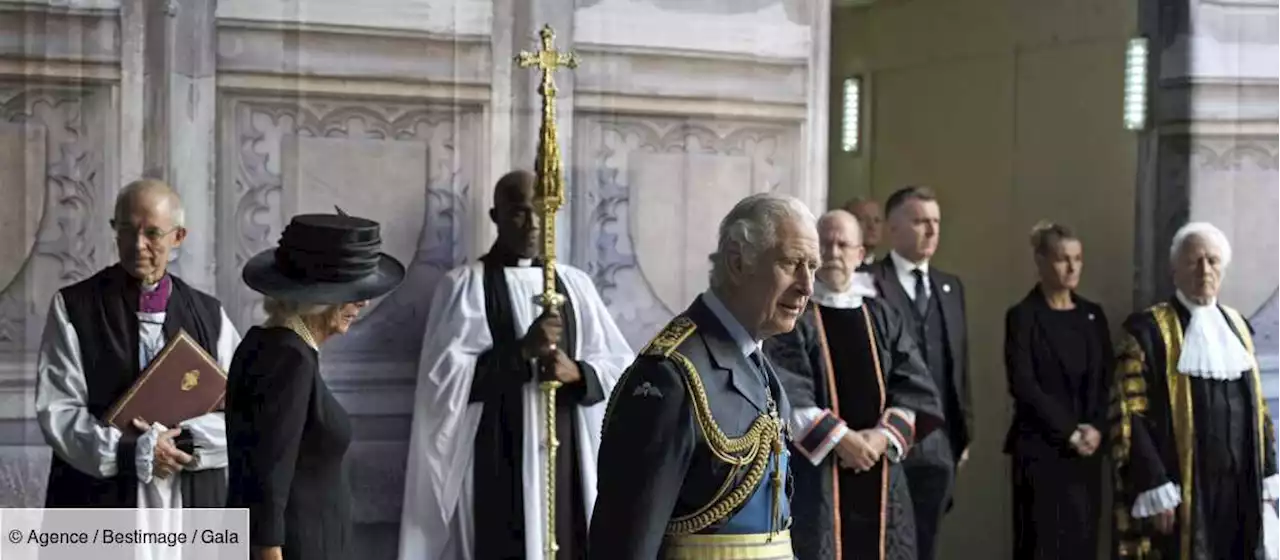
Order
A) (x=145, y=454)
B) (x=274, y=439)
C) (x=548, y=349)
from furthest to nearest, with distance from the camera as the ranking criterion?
(x=548, y=349)
(x=145, y=454)
(x=274, y=439)

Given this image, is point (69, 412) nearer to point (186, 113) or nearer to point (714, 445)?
point (186, 113)

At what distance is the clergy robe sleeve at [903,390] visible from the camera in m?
4.82

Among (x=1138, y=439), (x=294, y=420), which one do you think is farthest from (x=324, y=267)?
(x=1138, y=439)

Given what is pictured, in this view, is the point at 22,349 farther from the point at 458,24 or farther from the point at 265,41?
the point at 458,24

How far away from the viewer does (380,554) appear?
16.4 ft

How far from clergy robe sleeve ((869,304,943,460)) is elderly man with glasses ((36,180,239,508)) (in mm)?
1978

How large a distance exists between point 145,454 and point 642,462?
2070 mm

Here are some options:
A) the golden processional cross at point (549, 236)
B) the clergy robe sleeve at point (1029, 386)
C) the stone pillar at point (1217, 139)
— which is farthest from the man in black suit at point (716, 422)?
the stone pillar at point (1217, 139)

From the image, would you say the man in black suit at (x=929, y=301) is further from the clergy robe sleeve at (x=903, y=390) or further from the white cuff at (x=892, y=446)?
the white cuff at (x=892, y=446)

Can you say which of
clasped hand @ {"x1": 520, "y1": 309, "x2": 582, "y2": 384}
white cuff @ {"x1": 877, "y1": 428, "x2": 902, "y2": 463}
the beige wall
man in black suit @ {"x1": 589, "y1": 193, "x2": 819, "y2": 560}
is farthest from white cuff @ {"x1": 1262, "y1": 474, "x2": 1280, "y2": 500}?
man in black suit @ {"x1": 589, "y1": 193, "x2": 819, "y2": 560}

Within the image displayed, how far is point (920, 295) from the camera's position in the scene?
18.1ft

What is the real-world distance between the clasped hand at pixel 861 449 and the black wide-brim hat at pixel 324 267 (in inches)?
62.3

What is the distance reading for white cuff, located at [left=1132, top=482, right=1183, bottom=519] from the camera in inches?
219

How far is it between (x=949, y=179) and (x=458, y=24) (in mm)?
2725
